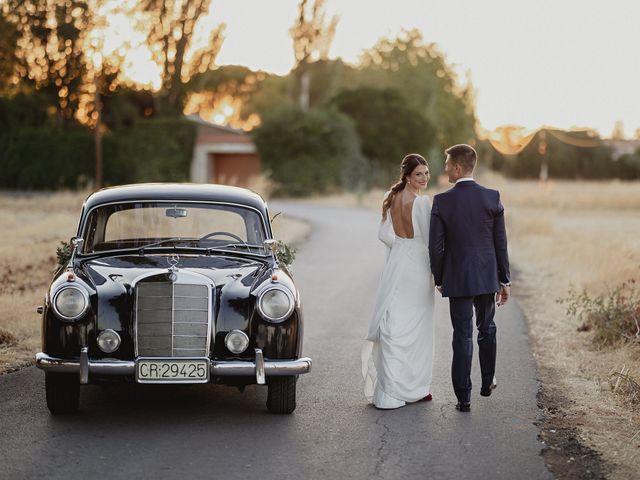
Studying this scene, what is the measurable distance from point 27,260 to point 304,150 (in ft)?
109

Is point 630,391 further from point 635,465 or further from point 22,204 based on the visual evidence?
point 22,204

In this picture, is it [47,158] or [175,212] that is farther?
[47,158]

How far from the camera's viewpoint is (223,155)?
181 ft

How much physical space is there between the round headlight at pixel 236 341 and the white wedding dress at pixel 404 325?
1106 mm

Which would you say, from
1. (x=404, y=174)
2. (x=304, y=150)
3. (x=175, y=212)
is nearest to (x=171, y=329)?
(x=175, y=212)

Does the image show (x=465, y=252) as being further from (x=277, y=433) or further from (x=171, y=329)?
(x=171, y=329)

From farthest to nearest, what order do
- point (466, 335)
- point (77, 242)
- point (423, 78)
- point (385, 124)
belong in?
point (423, 78) → point (385, 124) → point (77, 242) → point (466, 335)

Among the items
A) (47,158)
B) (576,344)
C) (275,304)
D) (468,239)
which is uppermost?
(468,239)

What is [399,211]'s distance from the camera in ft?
23.5

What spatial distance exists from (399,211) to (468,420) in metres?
1.59

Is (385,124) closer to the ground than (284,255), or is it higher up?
higher up

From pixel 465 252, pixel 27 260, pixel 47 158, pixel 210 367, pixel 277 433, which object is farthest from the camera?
pixel 47 158

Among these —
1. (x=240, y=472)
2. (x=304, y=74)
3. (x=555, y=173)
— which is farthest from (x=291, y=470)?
(x=555, y=173)

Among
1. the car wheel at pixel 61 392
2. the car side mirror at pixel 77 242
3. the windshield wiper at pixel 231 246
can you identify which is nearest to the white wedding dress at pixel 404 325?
the windshield wiper at pixel 231 246
